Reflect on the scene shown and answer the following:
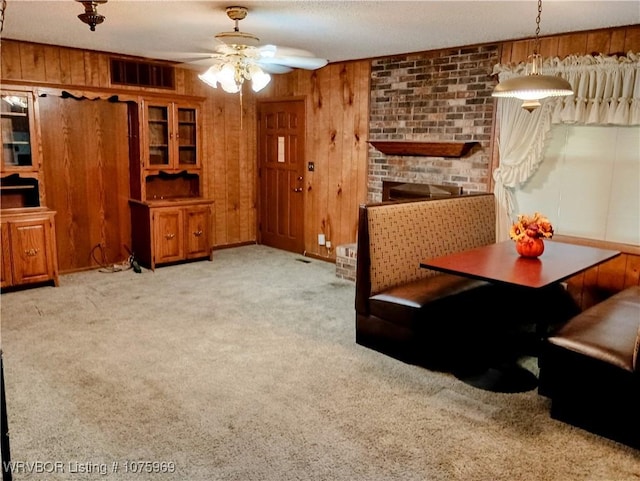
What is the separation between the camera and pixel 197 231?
6082 millimetres

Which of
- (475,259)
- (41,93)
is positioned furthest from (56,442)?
(41,93)

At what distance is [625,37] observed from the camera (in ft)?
12.9

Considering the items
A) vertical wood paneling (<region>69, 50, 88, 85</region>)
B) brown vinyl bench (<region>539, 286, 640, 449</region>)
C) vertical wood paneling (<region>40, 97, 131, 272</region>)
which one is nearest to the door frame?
vertical wood paneling (<region>40, 97, 131, 272</region>)

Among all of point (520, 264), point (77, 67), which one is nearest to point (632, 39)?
point (520, 264)

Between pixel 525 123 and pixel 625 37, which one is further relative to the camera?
pixel 525 123

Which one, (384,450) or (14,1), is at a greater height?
(14,1)

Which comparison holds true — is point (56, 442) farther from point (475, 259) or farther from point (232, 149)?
point (232, 149)

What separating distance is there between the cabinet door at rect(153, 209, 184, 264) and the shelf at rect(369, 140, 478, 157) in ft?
7.80

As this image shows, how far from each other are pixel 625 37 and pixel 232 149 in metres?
4.65

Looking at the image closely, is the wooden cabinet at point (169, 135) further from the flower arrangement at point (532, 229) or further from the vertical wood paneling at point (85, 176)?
the flower arrangement at point (532, 229)

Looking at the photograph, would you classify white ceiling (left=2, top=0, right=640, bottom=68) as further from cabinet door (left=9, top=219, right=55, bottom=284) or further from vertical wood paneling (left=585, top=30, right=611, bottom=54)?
cabinet door (left=9, top=219, right=55, bottom=284)

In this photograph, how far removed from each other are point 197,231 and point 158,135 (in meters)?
1.19

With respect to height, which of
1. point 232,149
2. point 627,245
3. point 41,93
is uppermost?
point 41,93

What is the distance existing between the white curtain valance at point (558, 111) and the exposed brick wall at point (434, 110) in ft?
0.68
